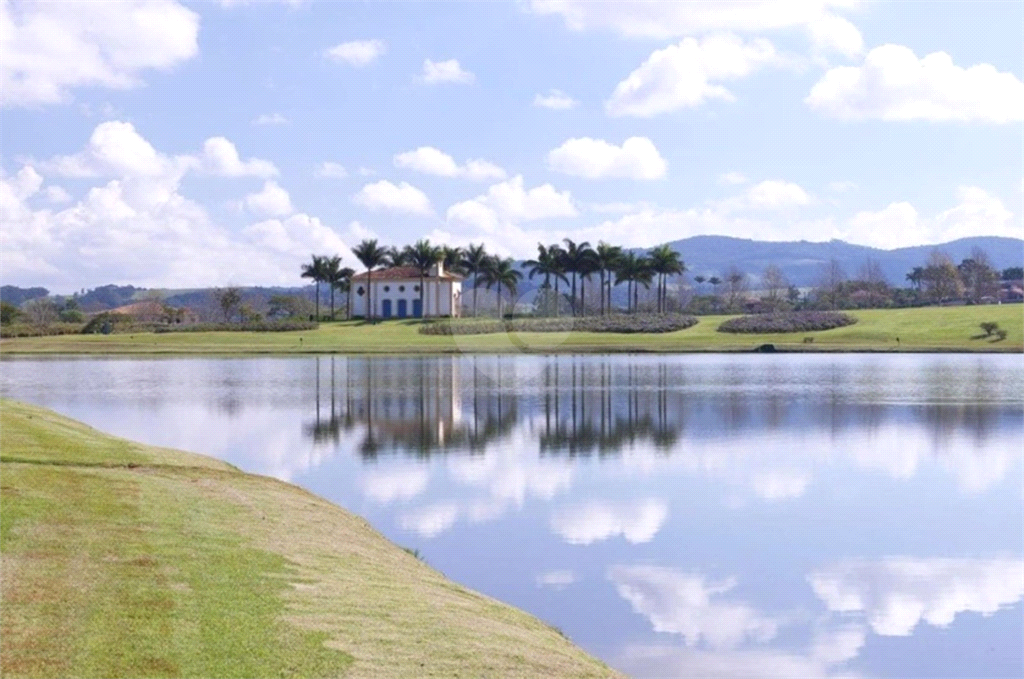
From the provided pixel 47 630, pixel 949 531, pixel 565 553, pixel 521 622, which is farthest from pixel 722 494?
pixel 47 630

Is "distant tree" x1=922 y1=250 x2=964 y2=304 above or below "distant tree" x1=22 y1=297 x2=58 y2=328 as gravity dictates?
above

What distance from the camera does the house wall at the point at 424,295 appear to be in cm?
14125

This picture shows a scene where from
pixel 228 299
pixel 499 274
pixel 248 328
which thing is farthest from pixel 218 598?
pixel 228 299

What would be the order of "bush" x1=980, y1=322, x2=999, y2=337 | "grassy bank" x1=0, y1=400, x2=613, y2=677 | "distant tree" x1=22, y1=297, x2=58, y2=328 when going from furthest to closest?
"distant tree" x1=22, y1=297, x2=58, y2=328
"bush" x1=980, y1=322, x2=999, y2=337
"grassy bank" x1=0, y1=400, x2=613, y2=677

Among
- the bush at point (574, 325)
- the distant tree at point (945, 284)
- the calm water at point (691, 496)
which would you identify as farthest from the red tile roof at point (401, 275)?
the calm water at point (691, 496)

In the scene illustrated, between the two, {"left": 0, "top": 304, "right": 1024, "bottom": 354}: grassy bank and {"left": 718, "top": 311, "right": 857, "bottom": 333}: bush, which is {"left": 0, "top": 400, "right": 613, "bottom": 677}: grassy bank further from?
{"left": 718, "top": 311, "right": 857, "bottom": 333}: bush

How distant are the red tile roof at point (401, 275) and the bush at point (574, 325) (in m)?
17.3

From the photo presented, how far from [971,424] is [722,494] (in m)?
18.8

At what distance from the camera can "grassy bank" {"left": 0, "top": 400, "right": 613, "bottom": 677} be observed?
32.6 feet

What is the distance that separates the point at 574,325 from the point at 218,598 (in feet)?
362

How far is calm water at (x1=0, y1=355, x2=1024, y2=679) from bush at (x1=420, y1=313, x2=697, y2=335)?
186 ft

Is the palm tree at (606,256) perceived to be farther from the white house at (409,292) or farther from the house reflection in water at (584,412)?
the house reflection in water at (584,412)

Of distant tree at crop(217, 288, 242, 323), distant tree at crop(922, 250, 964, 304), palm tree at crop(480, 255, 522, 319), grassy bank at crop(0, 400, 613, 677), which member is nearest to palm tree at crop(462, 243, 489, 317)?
palm tree at crop(480, 255, 522, 319)

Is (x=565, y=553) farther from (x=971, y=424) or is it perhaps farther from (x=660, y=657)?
(x=971, y=424)
